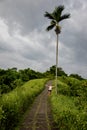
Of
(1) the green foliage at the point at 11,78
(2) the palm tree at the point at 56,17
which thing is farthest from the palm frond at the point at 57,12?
(1) the green foliage at the point at 11,78

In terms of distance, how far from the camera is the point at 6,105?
18.2m

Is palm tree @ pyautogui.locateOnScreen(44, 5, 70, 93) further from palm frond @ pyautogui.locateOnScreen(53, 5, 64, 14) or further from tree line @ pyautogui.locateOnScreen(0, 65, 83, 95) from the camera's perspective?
tree line @ pyautogui.locateOnScreen(0, 65, 83, 95)

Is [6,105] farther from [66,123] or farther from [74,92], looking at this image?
[74,92]

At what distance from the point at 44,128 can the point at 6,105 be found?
3.24 meters

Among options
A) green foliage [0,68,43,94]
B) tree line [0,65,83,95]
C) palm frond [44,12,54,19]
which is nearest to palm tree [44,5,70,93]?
palm frond [44,12,54,19]

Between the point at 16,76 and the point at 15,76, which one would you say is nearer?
the point at 15,76

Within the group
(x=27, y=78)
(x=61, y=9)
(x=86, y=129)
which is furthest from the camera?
(x=27, y=78)

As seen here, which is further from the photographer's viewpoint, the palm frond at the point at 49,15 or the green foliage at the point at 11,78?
the green foliage at the point at 11,78

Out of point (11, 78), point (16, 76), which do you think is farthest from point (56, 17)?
point (16, 76)

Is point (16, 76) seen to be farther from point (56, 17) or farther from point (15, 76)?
point (56, 17)

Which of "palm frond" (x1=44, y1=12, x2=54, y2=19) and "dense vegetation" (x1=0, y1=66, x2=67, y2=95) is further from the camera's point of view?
"dense vegetation" (x1=0, y1=66, x2=67, y2=95)

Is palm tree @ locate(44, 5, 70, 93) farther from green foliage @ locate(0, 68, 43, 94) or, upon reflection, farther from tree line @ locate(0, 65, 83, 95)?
green foliage @ locate(0, 68, 43, 94)

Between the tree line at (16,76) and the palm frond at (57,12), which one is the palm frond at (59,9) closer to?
the palm frond at (57,12)

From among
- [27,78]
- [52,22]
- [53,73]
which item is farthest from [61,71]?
[52,22]
